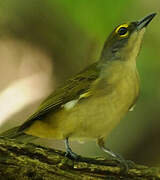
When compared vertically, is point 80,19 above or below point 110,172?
above

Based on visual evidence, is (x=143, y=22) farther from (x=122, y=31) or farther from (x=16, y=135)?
(x=16, y=135)

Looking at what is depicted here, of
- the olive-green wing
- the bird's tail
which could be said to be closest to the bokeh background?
the olive-green wing

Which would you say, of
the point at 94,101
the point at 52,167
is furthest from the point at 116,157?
the point at 52,167

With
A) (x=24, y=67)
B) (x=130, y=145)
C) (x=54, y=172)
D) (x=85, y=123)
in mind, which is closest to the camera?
(x=54, y=172)

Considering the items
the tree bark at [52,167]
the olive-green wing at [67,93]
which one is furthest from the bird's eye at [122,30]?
the tree bark at [52,167]

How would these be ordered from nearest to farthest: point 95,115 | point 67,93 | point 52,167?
point 52,167 < point 95,115 < point 67,93

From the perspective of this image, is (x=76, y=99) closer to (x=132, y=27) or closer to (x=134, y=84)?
(x=134, y=84)

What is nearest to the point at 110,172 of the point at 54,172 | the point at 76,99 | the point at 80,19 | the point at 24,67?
the point at 54,172

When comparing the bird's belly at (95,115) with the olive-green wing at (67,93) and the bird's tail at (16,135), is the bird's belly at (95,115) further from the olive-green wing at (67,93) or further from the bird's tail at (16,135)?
the bird's tail at (16,135)
